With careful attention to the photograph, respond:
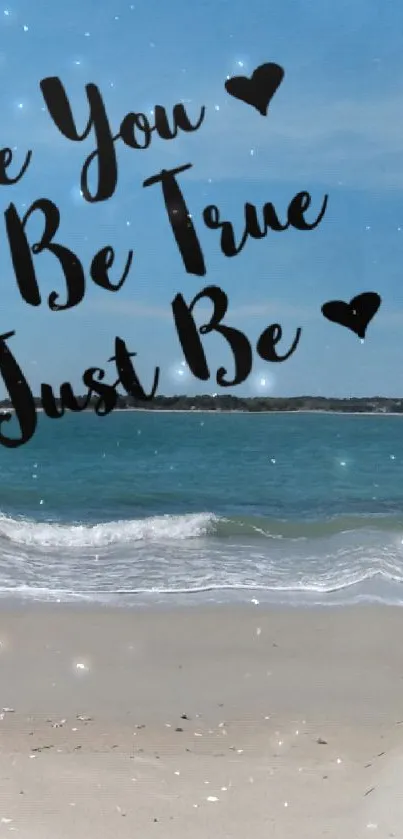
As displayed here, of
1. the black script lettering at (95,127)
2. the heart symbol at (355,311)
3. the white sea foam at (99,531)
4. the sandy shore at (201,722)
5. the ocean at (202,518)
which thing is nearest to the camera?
the sandy shore at (201,722)

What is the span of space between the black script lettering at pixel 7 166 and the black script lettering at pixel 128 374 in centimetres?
48

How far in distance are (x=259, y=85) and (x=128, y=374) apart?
82 centimetres

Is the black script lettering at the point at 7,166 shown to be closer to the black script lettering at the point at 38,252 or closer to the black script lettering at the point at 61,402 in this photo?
the black script lettering at the point at 38,252

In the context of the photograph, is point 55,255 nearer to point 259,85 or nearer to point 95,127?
point 95,127

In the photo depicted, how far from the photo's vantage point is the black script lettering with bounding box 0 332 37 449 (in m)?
2.08

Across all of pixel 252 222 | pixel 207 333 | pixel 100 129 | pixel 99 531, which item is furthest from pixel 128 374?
pixel 99 531

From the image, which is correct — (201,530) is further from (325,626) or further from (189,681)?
(189,681)

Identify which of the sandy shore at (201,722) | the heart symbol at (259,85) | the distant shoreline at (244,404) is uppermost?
the heart symbol at (259,85)

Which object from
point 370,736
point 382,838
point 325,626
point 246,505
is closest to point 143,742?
point 370,736

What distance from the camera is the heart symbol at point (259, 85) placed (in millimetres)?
2131

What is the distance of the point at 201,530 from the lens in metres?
4.25

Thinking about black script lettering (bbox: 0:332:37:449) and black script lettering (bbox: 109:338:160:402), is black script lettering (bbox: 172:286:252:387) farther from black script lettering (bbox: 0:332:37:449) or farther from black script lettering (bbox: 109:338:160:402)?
black script lettering (bbox: 0:332:37:449)

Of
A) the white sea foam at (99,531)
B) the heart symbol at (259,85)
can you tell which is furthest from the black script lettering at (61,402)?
the white sea foam at (99,531)

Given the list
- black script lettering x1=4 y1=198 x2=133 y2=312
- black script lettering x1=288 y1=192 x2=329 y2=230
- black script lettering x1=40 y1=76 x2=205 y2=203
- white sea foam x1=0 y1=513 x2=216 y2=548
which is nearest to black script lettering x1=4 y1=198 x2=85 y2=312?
black script lettering x1=4 y1=198 x2=133 y2=312
